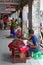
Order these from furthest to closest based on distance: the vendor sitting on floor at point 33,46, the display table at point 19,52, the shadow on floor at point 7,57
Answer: the vendor sitting on floor at point 33,46, the shadow on floor at point 7,57, the display table at point 19,52

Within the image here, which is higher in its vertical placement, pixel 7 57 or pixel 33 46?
pixel 33 46

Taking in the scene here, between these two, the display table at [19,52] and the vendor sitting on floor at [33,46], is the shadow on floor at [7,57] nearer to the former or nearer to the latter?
the display table at [19,52]

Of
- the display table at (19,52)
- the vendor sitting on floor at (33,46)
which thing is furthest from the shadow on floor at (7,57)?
the vendor sitting on floor at (33,46)

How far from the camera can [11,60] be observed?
717 centimetres

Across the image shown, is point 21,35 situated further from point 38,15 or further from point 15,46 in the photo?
point 15,46

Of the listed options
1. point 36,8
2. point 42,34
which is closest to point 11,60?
point 42,34

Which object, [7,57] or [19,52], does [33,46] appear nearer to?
[19,52]

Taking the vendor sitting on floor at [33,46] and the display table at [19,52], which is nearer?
the display table at [19,52]

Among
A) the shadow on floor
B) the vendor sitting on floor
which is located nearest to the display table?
the shadow on floor

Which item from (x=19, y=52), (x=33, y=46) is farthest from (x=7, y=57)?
(x=33, y=46)

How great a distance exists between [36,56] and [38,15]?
220 cm

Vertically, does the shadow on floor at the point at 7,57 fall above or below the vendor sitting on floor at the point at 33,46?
below

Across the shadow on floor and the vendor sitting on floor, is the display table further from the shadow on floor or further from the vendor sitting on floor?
the vendor sitting on floor

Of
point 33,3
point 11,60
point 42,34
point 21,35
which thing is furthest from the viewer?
point 21,35
